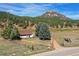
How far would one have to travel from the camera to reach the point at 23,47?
327 cm

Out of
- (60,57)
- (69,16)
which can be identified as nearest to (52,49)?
(60,57)

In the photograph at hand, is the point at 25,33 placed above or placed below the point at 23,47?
above

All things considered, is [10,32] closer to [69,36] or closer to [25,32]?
[25,32]

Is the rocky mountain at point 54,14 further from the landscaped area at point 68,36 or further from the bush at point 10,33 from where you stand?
the bush at point 10,33

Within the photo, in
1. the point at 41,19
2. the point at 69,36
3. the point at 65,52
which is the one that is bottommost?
the point at 65,52

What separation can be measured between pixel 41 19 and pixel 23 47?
11.9 inches

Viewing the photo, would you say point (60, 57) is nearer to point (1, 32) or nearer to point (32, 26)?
point (32, 26)

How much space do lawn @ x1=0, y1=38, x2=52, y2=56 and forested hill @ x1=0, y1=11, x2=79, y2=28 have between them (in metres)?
0.16

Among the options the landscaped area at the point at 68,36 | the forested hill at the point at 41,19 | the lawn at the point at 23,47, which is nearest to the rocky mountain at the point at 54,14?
the forested hill at the point at 41,19

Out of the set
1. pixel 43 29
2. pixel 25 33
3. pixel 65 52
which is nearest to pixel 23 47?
pixel 25 33

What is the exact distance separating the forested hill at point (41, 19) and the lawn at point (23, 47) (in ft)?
0.51

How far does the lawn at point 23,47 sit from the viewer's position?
3248 mm

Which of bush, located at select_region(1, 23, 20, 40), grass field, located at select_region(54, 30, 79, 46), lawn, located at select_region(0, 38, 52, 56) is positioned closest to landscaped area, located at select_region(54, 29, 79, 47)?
grass field, located at select_region(54, 30, 79, 46)

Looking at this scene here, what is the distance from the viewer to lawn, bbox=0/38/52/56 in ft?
10.7
